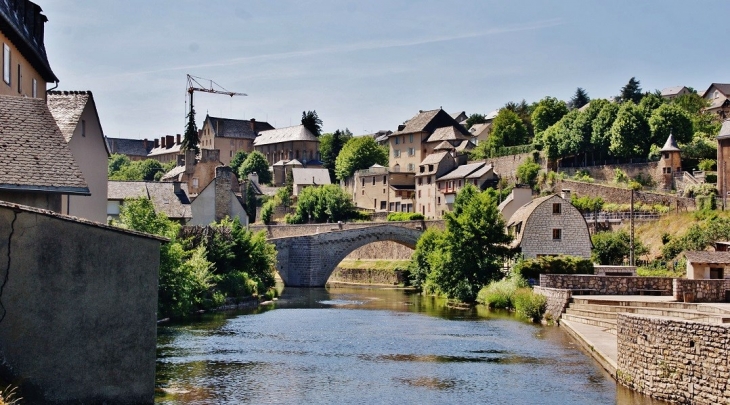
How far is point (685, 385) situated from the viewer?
61.4ft

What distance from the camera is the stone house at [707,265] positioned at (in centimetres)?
3906

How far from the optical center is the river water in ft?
71.6

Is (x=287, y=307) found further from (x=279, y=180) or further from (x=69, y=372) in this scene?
(x=279, y=180)

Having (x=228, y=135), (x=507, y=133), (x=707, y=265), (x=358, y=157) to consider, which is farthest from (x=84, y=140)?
(x=228, y=135)

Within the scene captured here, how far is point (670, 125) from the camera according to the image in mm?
75000

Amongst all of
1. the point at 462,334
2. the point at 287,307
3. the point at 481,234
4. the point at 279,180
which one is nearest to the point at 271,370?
the point at 462,334

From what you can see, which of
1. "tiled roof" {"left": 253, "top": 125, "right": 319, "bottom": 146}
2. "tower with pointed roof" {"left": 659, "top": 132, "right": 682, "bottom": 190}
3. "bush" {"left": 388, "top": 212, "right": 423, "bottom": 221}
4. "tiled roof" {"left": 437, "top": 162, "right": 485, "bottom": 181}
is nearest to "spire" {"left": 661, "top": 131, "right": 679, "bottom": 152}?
"tower with pointed roof" {"left": 659, "top": 132, "right": 682, "bottom": 190}

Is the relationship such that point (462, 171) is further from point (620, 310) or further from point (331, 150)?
point (620, 310)

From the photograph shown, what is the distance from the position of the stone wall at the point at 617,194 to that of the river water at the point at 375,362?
85.4 feet

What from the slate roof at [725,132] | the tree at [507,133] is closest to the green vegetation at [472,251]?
the slate roof at [725,132]

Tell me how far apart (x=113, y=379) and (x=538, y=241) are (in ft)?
124

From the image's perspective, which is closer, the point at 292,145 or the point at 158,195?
the point at 158,195

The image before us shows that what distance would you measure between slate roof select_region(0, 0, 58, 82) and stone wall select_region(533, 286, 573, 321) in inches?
807

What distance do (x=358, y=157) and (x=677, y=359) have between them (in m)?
89.8
